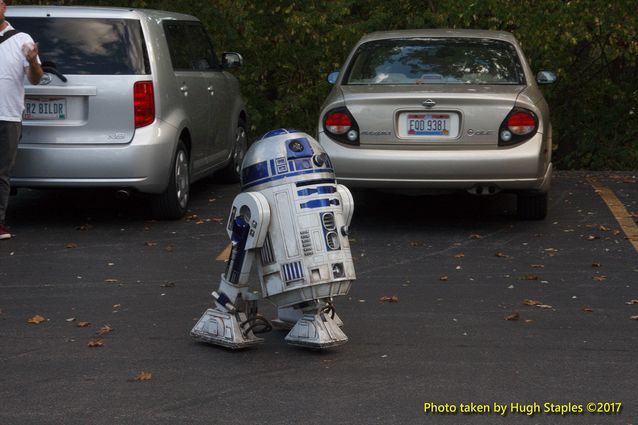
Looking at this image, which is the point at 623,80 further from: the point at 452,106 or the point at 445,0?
the point at 452,106

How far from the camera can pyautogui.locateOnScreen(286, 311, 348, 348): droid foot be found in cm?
622

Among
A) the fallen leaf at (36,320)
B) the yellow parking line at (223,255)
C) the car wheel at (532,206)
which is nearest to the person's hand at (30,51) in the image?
the yellow parking line at (223,255)

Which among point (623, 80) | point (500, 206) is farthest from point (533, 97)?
point (623, 80)

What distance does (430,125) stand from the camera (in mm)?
Answer: 9648

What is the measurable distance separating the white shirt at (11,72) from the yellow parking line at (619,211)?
4.87 meters

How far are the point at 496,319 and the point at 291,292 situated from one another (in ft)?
4.60

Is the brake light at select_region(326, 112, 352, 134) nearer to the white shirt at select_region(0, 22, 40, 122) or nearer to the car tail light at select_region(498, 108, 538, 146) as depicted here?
the car tail light at select_region(498, 108, 538, 146)

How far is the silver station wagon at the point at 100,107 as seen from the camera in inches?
395

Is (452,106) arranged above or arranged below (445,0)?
above

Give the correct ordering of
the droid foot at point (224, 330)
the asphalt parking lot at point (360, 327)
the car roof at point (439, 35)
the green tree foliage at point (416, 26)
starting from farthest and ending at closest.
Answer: the green tree foliage at point (416, 26) < the car roof at point (439, 35) < the droid foot at point (224, 330) < the asphalt parking lot at point (360, 327)

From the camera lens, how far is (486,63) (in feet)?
34.5

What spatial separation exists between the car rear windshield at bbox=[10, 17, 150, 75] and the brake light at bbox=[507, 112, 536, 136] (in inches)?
117

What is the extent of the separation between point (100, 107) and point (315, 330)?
439cm

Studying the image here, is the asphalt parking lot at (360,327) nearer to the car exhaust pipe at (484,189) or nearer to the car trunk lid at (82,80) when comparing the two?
the car exhaust pipe at (484,189)
